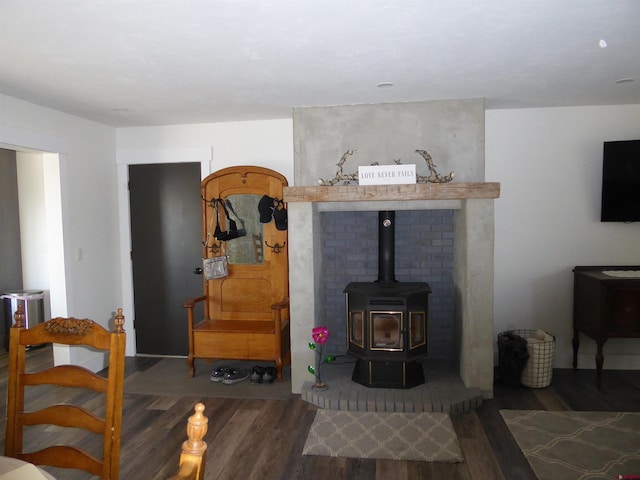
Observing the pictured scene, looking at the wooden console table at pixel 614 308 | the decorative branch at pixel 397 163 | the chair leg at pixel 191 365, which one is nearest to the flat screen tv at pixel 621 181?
the wooden console table at pixel 614 308

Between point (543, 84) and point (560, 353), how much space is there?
8.08 feet

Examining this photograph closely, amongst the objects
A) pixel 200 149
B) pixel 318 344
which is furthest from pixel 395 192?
pixel 200 149

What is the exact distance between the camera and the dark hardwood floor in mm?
2656

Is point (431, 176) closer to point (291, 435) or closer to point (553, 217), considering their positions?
point (553, 217)

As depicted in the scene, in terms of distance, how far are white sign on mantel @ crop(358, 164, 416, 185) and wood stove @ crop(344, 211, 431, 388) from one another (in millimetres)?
874

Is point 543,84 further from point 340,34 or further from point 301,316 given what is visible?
point 301,316

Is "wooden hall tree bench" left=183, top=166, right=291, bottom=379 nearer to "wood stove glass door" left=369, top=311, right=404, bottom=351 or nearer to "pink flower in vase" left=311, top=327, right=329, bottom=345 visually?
"pink flower in vase" left=311, top=327, right=329, bottom=345

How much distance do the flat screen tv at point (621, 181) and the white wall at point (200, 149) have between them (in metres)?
2.87

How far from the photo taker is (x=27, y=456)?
1.58 m

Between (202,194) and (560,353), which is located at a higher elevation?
(202,194)

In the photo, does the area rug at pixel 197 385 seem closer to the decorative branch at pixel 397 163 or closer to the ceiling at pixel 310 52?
the decorative branch at pixel 397 163

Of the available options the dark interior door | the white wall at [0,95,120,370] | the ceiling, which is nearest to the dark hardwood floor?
the white wall at [0,95,120,370]

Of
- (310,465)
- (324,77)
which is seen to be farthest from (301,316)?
(324,77)

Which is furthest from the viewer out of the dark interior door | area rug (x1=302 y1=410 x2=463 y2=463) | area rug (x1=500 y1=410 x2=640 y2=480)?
the dark interior door
